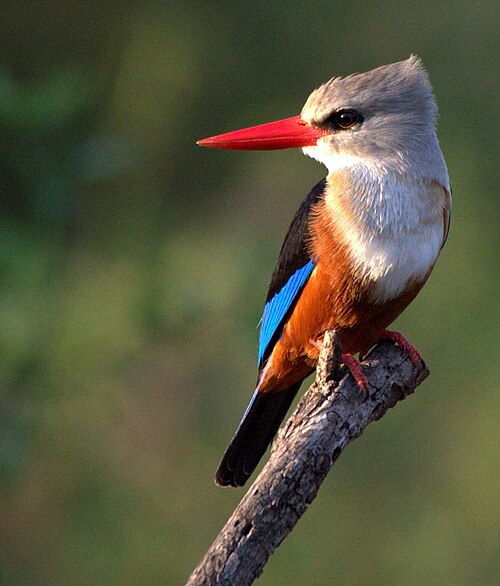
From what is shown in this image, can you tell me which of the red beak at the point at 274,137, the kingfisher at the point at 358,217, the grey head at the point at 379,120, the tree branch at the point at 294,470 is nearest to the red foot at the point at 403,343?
the kingfisher at the point at 358,217

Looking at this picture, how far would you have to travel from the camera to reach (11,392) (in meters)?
3.97

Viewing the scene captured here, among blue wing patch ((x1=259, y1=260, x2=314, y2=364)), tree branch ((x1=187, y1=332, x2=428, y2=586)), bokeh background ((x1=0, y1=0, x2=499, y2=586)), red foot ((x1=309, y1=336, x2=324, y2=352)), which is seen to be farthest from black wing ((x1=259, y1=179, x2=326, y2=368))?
bokeh background ((x1=0, y1=0, x2=499, y2=586))

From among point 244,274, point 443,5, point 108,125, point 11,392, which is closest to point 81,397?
point 11,392

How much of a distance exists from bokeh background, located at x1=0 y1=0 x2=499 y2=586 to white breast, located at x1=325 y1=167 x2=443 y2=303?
3.40 ft

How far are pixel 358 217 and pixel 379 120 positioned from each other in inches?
14.5

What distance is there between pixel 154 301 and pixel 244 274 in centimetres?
41

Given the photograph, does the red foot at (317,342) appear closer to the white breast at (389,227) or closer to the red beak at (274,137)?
the white breast at (389,227)

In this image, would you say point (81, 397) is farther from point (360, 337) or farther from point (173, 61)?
point (173, 61)

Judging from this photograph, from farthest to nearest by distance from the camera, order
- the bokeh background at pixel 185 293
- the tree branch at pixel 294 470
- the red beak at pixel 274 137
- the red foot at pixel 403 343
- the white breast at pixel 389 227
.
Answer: the bokeh background at pixel 185 293
the red beak at pixel 274 137
the red foot at pixel 403 343
the white breast at pixel 389 227
the tree branch at pixel 294 470

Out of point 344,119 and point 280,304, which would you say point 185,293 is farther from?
point 344,119

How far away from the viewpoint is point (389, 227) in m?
3.12

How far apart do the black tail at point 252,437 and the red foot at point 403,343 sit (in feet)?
1.31

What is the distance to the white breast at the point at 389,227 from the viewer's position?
3117 mm

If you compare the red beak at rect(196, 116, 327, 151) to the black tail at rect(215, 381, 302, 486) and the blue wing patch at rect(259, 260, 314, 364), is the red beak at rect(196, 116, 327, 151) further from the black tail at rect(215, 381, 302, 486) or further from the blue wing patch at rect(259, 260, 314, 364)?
the black tail at rect(215, 381, 302, 486)
